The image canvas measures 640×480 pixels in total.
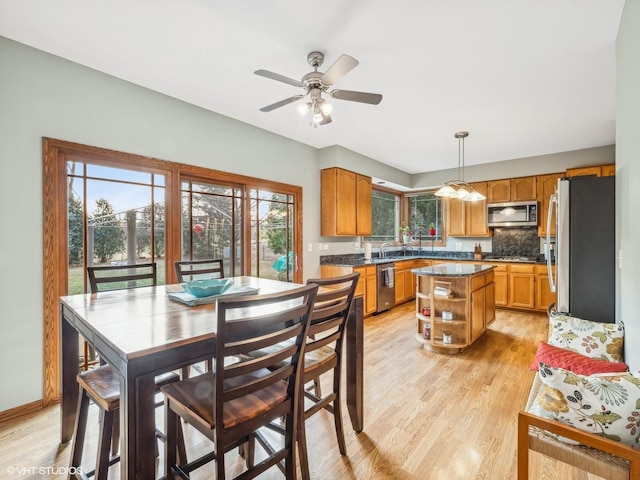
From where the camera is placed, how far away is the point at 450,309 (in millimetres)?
3441

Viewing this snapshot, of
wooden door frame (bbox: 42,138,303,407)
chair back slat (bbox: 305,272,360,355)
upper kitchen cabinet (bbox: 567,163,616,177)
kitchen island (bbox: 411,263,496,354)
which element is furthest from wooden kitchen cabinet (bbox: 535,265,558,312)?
wooden door frame (bbox: 42,138,303,407)

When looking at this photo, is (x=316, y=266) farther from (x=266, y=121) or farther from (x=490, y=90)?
(x=490, y=90)

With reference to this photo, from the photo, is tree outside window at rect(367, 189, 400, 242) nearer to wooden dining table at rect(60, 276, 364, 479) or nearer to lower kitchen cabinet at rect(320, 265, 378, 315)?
lower kitchen cabinet at rect(320, 265, 378, 315)

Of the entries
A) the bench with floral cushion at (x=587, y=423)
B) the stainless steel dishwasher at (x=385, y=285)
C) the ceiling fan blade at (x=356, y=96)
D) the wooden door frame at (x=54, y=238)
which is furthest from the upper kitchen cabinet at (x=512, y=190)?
the wooden door frame at (x=54, y=238)

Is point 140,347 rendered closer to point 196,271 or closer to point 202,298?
point 202,298

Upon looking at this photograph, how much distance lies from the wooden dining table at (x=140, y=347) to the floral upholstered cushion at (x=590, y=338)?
1529 millimetres

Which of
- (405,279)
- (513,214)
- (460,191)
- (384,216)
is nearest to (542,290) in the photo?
(513,214)

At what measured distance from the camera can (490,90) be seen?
9.48 feet

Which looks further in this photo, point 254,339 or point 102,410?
point 102,410

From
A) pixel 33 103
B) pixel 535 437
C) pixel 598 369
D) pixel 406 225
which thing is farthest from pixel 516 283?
pixel 33 103

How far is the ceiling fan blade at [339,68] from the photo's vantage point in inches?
72.0

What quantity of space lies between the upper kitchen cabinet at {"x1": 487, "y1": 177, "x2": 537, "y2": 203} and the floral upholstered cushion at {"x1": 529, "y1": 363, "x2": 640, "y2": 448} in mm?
4837

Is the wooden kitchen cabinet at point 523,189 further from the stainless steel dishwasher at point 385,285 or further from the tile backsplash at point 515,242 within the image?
the stainless steel dishwasher at point 385,285

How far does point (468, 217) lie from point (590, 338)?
3.94 m
